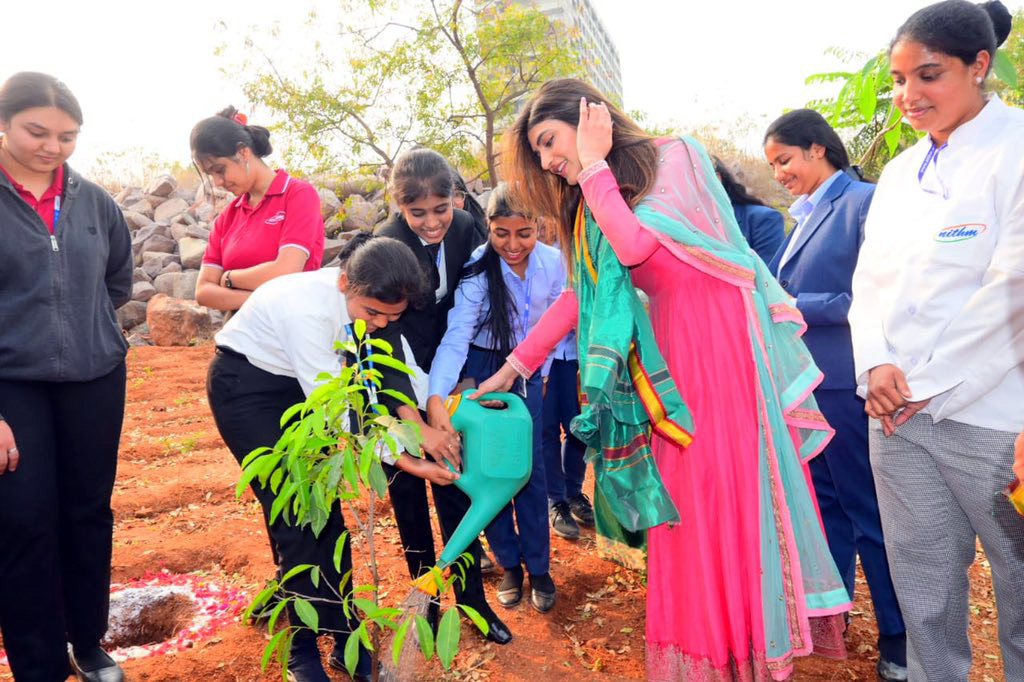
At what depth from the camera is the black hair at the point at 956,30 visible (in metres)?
1.58

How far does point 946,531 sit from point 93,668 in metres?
2.41

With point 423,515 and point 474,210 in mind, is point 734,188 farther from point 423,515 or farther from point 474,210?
point 423,515

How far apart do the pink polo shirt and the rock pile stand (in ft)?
21.7

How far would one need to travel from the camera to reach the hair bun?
174 cm

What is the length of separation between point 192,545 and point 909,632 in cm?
281

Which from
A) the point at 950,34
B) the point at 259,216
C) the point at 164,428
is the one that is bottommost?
the point at 164,428

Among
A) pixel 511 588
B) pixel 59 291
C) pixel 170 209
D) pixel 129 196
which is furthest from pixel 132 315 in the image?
pixel 511 588

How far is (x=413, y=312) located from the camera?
2.43 meters

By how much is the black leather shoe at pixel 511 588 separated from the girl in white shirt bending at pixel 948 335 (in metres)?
1.31

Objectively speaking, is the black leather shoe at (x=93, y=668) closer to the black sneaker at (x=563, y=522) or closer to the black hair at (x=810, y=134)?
the black sneaker at (x=563, y=522)

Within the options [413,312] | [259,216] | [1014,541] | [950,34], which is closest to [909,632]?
[1014,541]

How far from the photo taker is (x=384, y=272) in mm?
1934

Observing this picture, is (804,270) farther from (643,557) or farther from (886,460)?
(643,557)

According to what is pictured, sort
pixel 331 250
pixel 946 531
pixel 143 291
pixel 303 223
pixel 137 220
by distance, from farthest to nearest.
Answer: pixel 137 220 → pixel 143 291 → pixel 331 250 → pixel 303 223 → pixel 946 531
